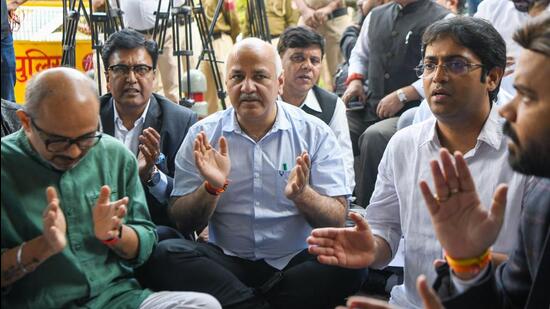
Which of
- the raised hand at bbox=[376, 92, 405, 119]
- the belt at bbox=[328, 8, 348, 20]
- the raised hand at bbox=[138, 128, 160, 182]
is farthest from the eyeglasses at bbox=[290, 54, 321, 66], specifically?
the belt at bbox=[328, 8, 348, 20]

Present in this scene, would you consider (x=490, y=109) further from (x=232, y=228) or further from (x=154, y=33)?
(x=154, y=33)

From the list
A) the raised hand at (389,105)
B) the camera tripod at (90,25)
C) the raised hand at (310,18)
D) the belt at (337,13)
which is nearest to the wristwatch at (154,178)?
the raised hand at (389,105)

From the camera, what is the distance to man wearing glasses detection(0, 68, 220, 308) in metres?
2.04

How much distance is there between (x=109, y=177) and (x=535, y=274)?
1217 mm

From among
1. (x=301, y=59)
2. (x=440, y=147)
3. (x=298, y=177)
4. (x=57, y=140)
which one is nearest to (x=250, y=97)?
(x=298, y=177)

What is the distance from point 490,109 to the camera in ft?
8.19

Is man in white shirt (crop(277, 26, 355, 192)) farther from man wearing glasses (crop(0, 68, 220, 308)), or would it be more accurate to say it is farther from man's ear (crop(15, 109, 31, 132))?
man's ear (crop(15, 109, 31, 132))

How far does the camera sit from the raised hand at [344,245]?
218 cm

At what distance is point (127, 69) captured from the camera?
3.40 m

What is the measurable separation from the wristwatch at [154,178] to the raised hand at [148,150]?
14 millimetres

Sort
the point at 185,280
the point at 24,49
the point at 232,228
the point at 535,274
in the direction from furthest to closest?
the point at 24,49 < the point at 232,228 < the point at 185,280 < the point at 535,274

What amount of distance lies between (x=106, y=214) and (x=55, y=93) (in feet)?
1.14

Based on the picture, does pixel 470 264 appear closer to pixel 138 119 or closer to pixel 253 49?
pixel 253 49

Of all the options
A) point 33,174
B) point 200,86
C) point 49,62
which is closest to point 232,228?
point 33,174
